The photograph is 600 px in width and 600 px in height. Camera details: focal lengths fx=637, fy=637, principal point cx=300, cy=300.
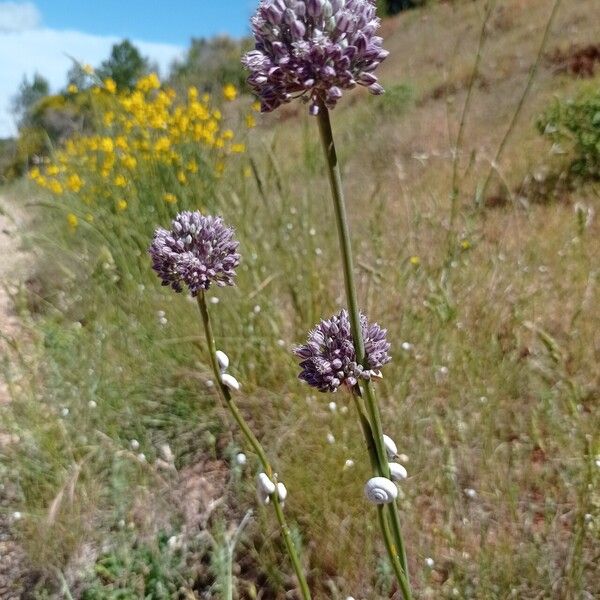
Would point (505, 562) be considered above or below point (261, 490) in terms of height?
below

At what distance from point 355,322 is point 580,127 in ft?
16.2

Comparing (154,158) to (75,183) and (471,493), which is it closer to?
(75,183)

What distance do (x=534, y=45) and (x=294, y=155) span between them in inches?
245

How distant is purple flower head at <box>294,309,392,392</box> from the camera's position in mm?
1002

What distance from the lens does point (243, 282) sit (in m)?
3.38

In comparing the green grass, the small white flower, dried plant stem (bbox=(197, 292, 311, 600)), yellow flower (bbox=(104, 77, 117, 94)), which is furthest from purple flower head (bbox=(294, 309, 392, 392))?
yellow flower (bbox=(104, 77, 117, 94))

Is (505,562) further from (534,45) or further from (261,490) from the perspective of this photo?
(534,45)

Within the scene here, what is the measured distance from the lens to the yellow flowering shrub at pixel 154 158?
14.8 ft

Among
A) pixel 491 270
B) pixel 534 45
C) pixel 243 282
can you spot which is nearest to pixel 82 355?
pixel 243 282

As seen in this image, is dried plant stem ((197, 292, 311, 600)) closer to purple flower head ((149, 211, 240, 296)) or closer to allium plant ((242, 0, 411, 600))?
purple flower head ((149, 211, 240, 296))

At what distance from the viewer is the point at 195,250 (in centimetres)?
137

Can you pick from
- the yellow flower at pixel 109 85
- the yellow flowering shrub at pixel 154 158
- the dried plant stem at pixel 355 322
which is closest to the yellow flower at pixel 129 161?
the yellow flowering shrub at pixel 154 158

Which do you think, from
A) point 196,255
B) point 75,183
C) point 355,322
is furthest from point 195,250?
point 75,183

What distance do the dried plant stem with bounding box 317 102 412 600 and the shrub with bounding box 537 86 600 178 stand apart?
14.1 ft
